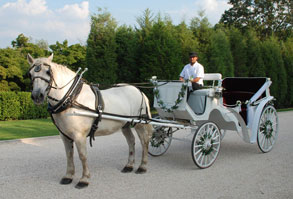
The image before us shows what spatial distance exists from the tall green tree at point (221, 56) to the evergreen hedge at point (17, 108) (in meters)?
9.42

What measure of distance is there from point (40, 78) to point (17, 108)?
9972 mm

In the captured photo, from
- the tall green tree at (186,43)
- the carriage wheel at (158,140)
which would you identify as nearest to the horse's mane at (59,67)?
the carriage wheel at (158,140)

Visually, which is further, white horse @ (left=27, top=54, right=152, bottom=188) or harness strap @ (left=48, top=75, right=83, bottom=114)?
harness strap @ (left=48, top=75, right=83, bottom=114)

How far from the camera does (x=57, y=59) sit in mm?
22406

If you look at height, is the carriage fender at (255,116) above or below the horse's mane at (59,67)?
below

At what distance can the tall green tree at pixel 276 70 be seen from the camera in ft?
65.7

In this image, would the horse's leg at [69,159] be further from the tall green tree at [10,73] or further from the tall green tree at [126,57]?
the tall green tree at [10,73]

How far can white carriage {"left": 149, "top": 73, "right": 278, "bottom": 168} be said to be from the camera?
5637mm

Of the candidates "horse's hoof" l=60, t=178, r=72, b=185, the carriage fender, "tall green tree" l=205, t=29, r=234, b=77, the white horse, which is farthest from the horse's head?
"tall green tree" l=205, t=29, r=234, b=77

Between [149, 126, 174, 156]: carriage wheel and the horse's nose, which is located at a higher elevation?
the horse's nose

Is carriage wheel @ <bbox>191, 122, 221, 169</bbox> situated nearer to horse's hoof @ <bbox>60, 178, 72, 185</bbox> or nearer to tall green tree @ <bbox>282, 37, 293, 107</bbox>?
horse's hoof @ <bbox>60, 178, 72, 185</bbox>

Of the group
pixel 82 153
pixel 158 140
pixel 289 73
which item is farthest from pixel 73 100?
pixel 289 73

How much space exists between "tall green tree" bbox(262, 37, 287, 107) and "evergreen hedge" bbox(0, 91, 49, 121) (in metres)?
15.4

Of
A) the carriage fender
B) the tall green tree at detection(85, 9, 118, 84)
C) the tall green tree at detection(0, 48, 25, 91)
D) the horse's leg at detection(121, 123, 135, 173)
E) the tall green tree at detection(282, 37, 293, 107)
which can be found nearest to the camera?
the horse's leg at detection(121, 123, 135, 173)
